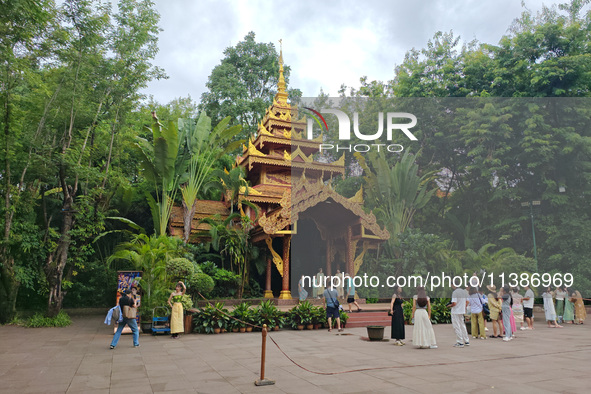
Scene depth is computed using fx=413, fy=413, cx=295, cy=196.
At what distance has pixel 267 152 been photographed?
73.7ft

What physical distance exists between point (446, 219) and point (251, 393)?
12.5 metres

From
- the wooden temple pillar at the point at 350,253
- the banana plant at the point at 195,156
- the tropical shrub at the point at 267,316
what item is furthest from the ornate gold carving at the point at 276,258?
the tropical shrub at the point at 267,316

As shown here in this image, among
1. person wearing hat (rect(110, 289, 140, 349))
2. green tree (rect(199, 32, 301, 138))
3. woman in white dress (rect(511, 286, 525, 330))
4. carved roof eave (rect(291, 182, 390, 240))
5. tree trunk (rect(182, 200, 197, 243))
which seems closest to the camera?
person wearing hat (rect(110, 289, 140, 349))

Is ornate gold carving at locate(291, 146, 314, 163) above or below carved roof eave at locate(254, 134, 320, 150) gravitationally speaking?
below

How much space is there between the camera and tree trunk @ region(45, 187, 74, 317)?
42.7ft

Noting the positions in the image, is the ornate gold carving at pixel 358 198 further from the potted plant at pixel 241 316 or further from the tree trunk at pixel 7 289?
the tree trunk at pixel 7 289

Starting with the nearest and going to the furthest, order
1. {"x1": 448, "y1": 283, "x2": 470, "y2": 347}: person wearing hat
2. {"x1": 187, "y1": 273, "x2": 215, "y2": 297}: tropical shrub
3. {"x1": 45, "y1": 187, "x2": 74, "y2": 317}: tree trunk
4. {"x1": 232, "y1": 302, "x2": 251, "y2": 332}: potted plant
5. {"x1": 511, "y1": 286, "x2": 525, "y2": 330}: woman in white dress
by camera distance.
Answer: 1. {"x1": 448, "y1": 283, "x2": 470, "y2": 347}: person wearing hat
2. {"x1": 232, "y1": 302, "x2": 251, "y2": 332}: potted plant
3. {"x1": 511, "y1": 286, "x2": 525, "y2": 330}: woman in white dress
4. {"x1": 187, "y1": 273, "x2": 215, "y2": 297}: tropical shrub
5. {"x1": 45, "y1": 187, "x2": 74, "y2": 317}: tree trunk

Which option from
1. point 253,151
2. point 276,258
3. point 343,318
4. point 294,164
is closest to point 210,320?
point 343,318

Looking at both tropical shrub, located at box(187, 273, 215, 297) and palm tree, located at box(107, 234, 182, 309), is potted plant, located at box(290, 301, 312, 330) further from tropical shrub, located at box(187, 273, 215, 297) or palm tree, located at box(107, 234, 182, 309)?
palm tree, located at box(107, 234, 182, 309)

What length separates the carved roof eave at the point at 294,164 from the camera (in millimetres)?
20531

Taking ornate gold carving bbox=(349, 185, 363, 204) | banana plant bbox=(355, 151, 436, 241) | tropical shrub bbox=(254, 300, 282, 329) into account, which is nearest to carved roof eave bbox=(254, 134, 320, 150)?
ornate gold carving bbox=(349, 185, 363, 204)

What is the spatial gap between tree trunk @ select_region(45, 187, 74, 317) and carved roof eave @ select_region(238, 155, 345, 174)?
9.00 m

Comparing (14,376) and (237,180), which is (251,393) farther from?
(237,180)

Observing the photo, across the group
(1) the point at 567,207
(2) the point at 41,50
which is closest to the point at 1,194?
(2) the point at 41,50
